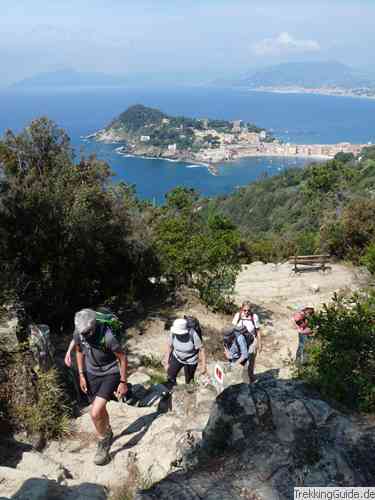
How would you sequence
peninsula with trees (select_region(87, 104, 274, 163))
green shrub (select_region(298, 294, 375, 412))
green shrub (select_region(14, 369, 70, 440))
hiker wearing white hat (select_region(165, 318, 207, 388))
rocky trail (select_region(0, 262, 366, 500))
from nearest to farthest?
rocky trail (select_region(0, 262, 366, 500))
green shrub (select_region(298, 294, 375, 412))
green shrub (select_region(14, 369, 70, 440))
hiker wearing white hat (select_region(165, 318, 207, 388))
peninsula with trees (select_region(87, 104, 274, 163))

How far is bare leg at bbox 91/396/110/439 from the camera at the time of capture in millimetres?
4062

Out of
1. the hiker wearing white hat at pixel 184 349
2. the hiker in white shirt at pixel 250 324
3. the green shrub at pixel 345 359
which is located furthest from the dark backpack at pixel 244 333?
the green shrub at pixel 345 359

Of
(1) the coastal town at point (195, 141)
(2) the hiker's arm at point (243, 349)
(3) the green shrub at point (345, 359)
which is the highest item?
(1) the coastal town at point (195, 141)

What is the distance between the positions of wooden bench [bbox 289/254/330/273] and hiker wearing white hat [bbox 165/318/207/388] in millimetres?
9657

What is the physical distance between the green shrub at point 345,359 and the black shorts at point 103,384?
194cm

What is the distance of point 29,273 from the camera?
27.0 ft

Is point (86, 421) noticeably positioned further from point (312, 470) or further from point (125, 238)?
point (125, 238)

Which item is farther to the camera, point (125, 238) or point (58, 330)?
point (125, 238)

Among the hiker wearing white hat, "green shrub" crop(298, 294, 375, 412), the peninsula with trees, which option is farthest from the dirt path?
the peninsula with trees

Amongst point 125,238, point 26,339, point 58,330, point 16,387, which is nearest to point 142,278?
point 125,238

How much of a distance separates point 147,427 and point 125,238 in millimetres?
6198

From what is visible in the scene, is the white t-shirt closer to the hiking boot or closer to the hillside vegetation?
the hiking boot

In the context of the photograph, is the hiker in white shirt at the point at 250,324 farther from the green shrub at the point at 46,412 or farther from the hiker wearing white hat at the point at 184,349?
the green shrub at the point at 46,412

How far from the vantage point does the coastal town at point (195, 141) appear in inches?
5128
